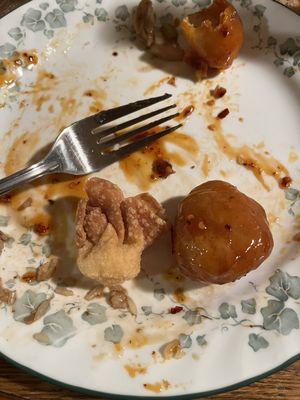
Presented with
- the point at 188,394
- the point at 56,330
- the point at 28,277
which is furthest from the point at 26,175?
the point at 188,394

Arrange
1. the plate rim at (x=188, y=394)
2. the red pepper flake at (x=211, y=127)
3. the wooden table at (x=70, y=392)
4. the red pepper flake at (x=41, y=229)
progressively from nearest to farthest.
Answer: the plate rim at (x=188, y=394) → the wooden table at (x=70, y=392) → the red pepper flake at (x=41, y=229) → the red pepper flake at (x=211, y=127)

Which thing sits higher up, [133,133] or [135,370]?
[133,133]

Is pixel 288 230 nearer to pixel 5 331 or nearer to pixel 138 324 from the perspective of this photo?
pixel 138 324

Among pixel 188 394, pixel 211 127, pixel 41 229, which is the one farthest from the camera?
pixel 211 127

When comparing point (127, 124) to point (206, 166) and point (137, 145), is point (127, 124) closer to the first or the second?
point (137, 145)

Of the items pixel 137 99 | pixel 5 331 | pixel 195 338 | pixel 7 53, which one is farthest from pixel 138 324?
pixel 7 53

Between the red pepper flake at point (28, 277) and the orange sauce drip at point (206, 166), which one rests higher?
the red pepper flake at point (28, 277)

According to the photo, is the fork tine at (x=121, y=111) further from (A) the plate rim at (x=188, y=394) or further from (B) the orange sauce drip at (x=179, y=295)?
(A) the plate rim at (x=188, y=394)

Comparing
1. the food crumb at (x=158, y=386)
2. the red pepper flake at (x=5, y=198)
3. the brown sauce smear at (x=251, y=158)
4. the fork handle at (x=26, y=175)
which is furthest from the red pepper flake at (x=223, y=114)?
the food crumb at (x=158, y=386)

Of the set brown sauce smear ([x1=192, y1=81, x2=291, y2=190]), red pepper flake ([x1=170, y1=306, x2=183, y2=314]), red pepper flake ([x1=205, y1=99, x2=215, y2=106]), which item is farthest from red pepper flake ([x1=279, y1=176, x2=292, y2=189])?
red pepper flake ([x1=170, y1=306, x2=183, y2=314])
